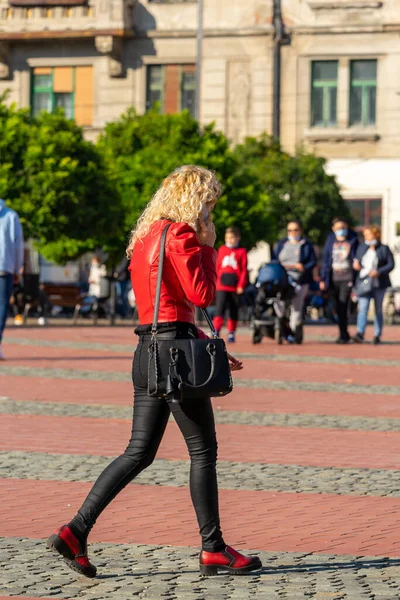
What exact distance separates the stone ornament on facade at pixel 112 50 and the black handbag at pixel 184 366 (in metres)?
38.4

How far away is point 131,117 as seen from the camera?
39.9m

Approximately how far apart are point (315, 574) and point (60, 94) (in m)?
40.2

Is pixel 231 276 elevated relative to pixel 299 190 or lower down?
lower down

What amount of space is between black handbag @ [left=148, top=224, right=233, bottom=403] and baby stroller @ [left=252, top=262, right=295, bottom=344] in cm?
1583

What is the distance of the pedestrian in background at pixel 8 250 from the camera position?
1684 cm

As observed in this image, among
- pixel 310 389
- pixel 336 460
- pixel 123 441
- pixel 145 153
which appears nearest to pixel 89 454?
pixel 123 441

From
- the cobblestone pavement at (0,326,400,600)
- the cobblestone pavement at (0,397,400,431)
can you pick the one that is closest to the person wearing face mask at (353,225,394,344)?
the cobblestone pavement at (0,326,400,600)

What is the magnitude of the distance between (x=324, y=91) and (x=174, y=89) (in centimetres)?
461

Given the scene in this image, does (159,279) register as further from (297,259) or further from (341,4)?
(341,4)

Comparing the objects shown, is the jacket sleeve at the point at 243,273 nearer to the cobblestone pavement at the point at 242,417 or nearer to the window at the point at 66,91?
the cobblestone pavement at the point at 242,417

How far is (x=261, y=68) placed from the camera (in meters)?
43.6

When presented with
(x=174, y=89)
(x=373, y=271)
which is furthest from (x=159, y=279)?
(x=174, y=89)

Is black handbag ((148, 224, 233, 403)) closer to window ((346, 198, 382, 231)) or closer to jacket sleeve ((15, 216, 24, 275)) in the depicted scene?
jacket sleeve ((15, 216, 24, 275))

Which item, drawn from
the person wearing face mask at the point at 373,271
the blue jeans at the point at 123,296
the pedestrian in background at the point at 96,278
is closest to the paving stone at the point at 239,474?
the person wearing face mask at the point at 373,271
